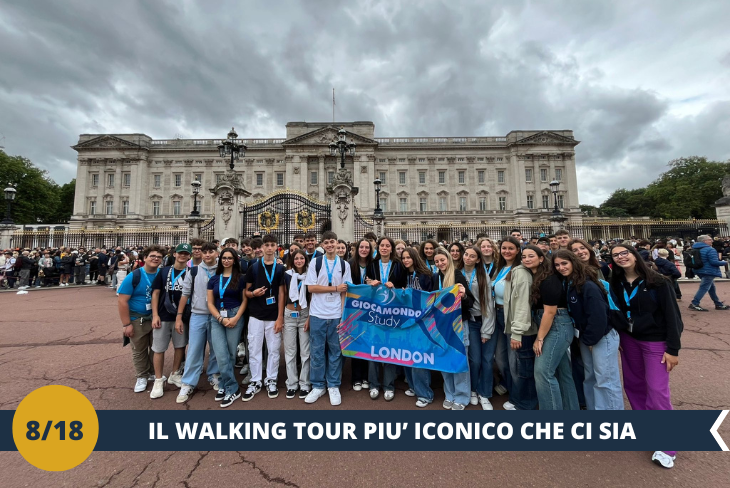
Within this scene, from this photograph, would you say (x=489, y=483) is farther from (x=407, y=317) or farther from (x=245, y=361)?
(x=245, y=361)

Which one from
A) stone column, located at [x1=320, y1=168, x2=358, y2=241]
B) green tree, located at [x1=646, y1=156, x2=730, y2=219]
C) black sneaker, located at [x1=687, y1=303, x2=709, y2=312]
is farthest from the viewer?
green tree, located at [x1=646, y1=156, x2=730, y2=219]

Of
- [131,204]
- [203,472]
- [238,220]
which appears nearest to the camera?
[203,472]

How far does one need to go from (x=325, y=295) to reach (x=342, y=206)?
12274 mm

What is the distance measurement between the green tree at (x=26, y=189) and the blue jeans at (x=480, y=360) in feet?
208

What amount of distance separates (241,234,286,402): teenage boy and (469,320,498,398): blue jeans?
8.40ft

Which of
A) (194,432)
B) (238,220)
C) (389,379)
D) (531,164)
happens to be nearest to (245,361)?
(194,432)

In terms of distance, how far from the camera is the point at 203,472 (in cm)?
272

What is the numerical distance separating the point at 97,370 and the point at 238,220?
12932 millimetres

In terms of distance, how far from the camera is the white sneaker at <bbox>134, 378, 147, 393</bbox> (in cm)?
418

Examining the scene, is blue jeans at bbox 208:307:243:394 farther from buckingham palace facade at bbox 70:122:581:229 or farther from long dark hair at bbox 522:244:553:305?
buckingham palace facade at bbox 70:122:581:229

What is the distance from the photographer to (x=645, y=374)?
309 centimetres

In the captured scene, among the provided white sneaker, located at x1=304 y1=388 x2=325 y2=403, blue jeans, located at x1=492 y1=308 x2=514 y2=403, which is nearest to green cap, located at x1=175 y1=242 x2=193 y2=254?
white sneaker, located at x1=304 y1=388 x2=325 y2=403

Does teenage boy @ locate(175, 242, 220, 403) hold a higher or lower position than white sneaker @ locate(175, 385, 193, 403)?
higher

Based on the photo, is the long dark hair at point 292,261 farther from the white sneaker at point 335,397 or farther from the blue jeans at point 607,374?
the blue jeans at point 607,374
